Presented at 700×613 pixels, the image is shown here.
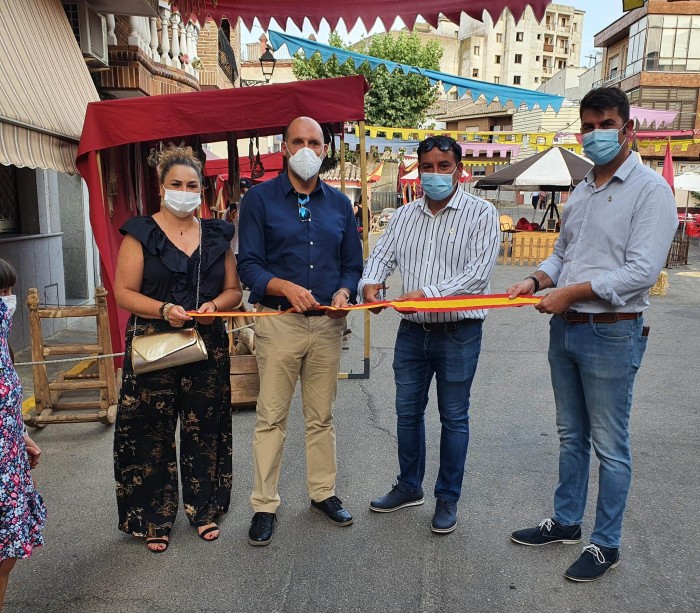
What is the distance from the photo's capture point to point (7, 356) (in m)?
2.29

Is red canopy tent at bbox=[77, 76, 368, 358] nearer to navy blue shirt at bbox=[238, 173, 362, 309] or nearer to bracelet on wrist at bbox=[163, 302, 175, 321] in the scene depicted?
navy blue shirt at bbox=[238, 173, 362, 309]

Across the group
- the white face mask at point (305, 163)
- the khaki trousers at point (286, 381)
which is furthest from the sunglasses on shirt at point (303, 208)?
the khaki trousers at point (286, 381)

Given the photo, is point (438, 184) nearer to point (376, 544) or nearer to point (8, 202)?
point (376, 544)

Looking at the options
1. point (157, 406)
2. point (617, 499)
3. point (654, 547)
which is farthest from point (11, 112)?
point (654, 547)

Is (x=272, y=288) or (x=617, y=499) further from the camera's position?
(x=272, y=288)

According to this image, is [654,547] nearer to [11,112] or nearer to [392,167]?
[11,112]

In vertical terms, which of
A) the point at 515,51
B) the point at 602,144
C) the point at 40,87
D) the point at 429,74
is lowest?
the point at 602,144

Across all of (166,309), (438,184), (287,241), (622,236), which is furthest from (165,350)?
(622,236)

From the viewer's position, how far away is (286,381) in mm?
3266

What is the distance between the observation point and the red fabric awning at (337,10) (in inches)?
244

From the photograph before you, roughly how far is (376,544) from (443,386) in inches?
35.5

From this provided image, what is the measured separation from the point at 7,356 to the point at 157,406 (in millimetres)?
931

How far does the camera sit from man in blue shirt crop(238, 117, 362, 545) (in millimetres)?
3162

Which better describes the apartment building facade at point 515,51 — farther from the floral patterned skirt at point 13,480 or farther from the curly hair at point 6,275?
the floral patterned skirt at point 13,480
